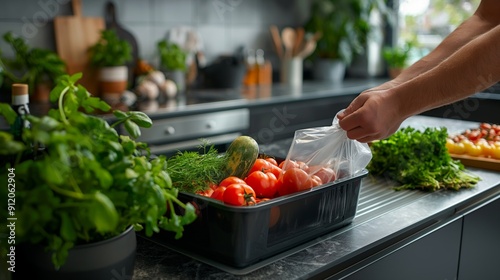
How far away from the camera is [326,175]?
3.94 ft

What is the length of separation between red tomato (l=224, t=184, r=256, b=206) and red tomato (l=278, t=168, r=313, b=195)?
91mm

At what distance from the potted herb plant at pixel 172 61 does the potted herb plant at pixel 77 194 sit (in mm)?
2467

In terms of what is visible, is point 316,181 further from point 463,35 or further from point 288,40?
point 288,40

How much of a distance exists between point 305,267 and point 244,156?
0.31m

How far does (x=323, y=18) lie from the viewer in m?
4.32

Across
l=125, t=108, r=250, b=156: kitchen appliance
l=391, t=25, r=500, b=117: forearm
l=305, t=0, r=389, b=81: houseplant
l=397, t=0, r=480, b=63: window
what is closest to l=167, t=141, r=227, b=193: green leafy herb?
l=391, t=25, r=500, b=117: forearm

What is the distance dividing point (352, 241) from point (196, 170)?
0.37 meters

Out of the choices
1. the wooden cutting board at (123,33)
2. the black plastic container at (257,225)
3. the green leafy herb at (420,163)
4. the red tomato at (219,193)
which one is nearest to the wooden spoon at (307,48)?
the wooden cutting board at (123,33)

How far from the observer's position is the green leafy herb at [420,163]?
61.1 inches

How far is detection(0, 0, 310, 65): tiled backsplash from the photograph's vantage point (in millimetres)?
2938

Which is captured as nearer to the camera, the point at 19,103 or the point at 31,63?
the point at 19,103

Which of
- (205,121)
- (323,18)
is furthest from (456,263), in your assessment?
(323,18)

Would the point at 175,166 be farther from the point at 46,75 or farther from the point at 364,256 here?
the point at 46,75

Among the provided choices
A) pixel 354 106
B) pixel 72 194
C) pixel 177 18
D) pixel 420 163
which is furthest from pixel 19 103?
pixel 177 18
